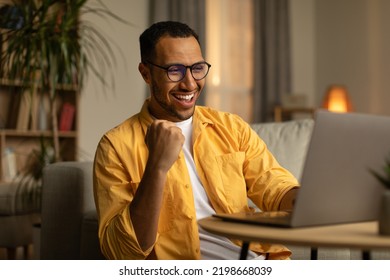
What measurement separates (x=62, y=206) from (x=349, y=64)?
14.7 feet

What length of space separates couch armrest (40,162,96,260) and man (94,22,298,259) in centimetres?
65

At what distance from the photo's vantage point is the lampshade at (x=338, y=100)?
5949 mm

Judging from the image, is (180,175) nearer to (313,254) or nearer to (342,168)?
(313,254)

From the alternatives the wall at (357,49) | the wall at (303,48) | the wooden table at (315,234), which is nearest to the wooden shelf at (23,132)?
the wall at (303,48)

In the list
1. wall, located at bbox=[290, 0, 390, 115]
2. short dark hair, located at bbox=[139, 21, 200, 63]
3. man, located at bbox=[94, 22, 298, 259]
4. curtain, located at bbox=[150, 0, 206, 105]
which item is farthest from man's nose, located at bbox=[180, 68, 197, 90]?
wall, located at bbox=[290, 0, 390, 115]

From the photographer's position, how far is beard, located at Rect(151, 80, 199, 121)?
173 cm

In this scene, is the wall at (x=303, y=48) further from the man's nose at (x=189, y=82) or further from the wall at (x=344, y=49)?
the man's nose at (x=189, y=82)

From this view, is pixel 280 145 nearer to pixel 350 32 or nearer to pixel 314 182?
pixel 314 182

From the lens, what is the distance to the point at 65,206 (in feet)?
7.89

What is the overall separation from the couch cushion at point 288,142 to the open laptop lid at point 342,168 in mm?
1430

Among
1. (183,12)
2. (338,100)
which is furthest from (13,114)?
(338,100)

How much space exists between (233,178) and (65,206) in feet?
2.75
